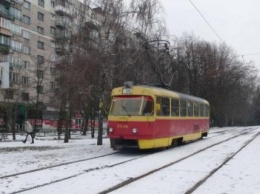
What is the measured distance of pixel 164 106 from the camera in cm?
1933

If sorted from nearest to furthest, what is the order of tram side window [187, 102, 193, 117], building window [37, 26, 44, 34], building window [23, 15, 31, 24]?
tram side window [187, 102, 193, 117]
building window [23, 15, 31, 24]
building window [37, 26, 44, 34]

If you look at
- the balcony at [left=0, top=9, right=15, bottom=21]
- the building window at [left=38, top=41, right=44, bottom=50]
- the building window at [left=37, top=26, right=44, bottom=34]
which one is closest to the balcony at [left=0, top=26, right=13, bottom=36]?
the balcony at [left=0, top=9, right=15, bottom=21]

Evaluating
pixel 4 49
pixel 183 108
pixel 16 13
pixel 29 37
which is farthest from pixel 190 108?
pixel 29 37

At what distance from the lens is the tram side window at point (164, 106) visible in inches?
734

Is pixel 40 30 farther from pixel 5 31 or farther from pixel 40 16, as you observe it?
pixel 5 31

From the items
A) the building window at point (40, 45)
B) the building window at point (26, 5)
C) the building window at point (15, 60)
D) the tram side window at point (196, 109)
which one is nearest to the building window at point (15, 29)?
the building window at point (26, 5)

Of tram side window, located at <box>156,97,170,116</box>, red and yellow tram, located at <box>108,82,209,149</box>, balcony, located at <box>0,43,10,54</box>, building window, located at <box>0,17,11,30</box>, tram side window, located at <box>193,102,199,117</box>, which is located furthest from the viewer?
building window, located at <box>0,17,11,30</box>

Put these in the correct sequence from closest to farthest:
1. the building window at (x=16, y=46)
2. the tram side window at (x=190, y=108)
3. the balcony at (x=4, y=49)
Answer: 1. the tram side window at (x=190, y=108)
2. the balcony at (x=4, y=49)
3. the building window at (x=16, y=46)

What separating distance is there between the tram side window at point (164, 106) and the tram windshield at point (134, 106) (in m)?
0.68

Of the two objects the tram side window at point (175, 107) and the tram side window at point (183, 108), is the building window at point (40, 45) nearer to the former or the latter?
the tram side window at point (183, 108)

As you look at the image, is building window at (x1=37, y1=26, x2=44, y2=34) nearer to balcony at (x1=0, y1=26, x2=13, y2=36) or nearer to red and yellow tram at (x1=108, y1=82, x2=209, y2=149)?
balcony at (x1=0, y1=26, x2=13, y2=36)

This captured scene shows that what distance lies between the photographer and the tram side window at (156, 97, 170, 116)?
1864 cm

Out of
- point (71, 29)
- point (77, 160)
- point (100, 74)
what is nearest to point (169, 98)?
point (100, 74)

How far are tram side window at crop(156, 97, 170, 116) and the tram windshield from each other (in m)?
0.68
